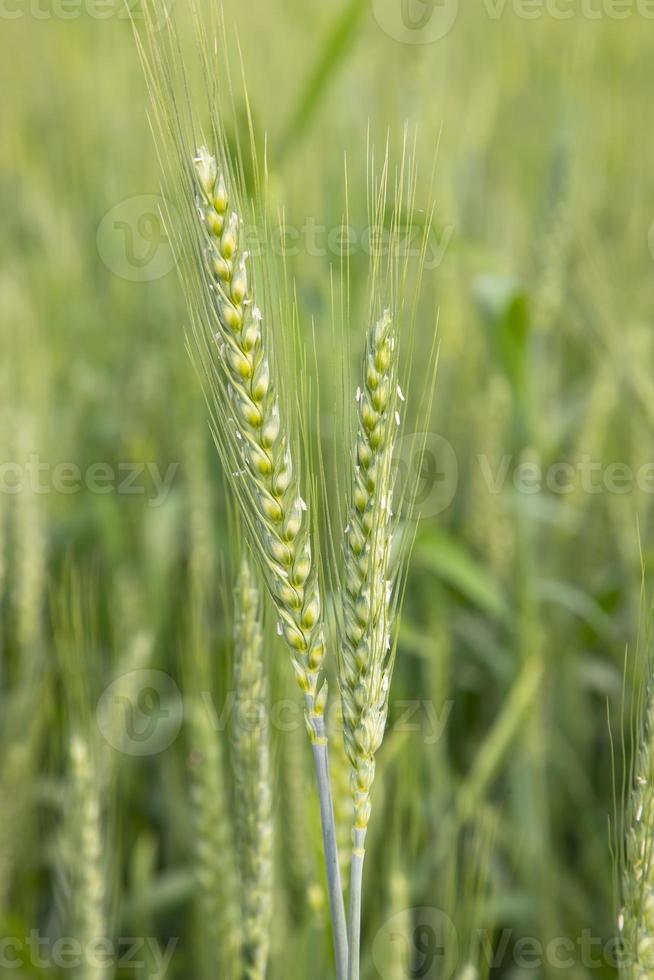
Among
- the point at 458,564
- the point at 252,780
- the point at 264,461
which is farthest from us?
the point at 458,564

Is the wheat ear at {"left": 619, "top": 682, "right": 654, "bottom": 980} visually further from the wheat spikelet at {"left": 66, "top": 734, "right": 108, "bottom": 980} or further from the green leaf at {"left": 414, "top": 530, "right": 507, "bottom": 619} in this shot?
the green leaf at {"left": 414, "top": 530, "right": 507, "bottom": 619}

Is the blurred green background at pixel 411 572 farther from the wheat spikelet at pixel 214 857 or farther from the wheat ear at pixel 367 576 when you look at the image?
the wheat ear at pixel 367 576

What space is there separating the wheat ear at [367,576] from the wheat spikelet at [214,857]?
0.36m

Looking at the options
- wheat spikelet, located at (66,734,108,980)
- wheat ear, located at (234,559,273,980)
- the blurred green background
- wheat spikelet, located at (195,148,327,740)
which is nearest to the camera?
wheat spikelet, located at (195,148,327,740)

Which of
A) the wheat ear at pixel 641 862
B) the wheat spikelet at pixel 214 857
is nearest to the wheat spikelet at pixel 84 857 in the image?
the wheat spikelet at pixel 214 857

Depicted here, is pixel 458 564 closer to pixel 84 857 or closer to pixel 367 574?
pixel 84 857

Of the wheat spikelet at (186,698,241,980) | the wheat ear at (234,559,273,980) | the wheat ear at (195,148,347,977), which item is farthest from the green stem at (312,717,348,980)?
the wheat spikelet at (186,698,241,980)

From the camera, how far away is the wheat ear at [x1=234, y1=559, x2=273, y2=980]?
888 millimetres

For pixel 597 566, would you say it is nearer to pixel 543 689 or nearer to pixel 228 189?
pixel 543 689

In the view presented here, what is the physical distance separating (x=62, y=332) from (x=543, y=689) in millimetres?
1626

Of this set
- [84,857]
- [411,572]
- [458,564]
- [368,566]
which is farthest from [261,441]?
[411,572]

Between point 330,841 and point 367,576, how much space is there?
0.20 metres

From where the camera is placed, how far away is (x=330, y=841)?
717 millimetres

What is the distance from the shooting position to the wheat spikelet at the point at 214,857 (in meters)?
1.05
